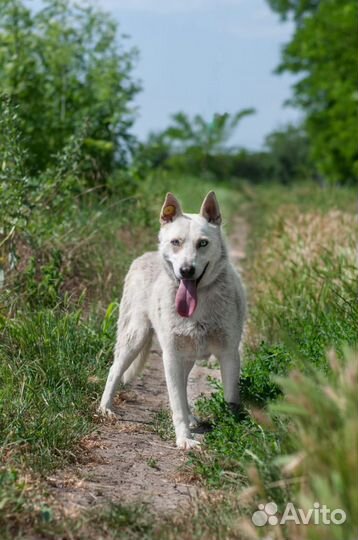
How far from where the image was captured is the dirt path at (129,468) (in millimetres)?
4629

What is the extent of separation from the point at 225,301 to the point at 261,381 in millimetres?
655

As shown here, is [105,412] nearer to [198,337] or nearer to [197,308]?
[198,337]

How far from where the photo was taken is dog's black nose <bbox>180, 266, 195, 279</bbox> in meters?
5.55

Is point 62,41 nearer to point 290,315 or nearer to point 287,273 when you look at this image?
point 287,273

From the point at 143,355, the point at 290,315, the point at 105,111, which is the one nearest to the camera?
the point at 143,355

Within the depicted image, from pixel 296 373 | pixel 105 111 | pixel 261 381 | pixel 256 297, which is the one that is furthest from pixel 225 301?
pixel 105 111

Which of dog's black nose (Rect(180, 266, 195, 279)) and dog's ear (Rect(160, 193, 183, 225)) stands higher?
dog's ear (Rect(160, 193, 183, 225))

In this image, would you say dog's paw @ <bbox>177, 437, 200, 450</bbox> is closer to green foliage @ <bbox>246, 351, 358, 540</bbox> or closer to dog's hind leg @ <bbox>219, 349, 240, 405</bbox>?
dog's hind leg @ <bbox>219, 349, 240, 405</bbox>

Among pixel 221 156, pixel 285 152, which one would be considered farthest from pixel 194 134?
pixel 285 152

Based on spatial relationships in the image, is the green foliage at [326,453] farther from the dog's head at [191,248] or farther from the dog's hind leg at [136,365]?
the dog's hind leg at [136,365]

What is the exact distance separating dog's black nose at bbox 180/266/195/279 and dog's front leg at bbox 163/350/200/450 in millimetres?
535

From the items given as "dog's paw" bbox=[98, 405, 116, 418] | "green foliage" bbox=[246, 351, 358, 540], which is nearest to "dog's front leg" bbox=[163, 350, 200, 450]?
"dog's paw" bbox=[98, 405, 116, 418]

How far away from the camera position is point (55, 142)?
37.8ft

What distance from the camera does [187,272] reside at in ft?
18.3
